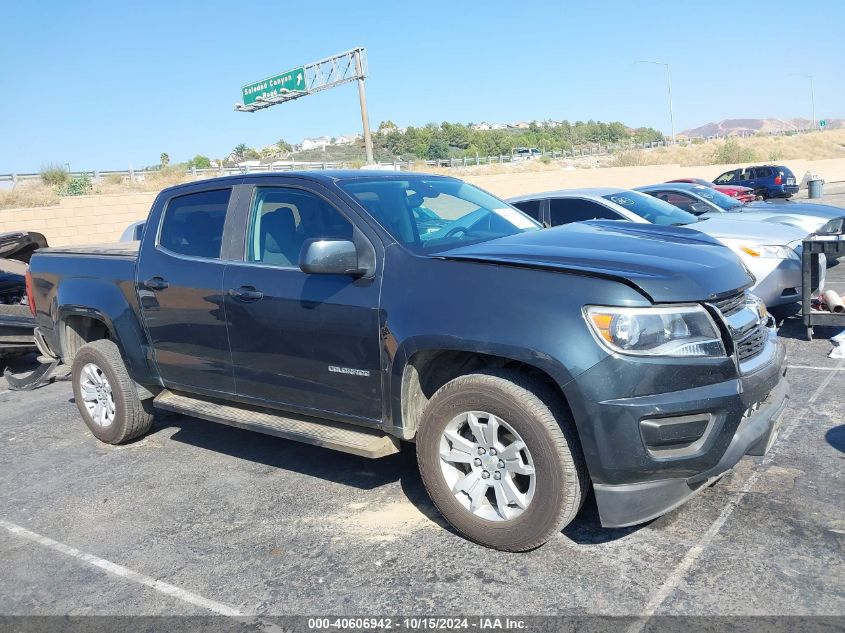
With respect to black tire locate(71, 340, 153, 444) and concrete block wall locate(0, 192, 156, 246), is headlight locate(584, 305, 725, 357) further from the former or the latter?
concrete block wall locate(0, 192, 156, 246)

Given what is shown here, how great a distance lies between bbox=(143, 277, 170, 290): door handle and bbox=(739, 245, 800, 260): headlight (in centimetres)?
565

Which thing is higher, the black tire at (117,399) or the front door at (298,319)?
the front door at (298,319)

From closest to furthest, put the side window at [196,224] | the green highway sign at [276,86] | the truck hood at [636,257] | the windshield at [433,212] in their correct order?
1. the truck hood at [636,257]
2. the windshield at [433,212]
3. the side window at [196,224]
4. the green highway sign at [276,86]

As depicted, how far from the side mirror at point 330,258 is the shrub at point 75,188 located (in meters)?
29.2

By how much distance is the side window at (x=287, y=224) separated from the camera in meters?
4.30

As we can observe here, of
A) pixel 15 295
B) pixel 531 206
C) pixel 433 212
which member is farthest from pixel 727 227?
pixel 15 295

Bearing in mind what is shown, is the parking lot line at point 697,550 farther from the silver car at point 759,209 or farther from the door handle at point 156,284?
the silver car at point 759,209

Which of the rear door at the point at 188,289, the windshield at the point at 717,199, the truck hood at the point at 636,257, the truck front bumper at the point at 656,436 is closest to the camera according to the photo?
the truck front bumper at the point at 656,436

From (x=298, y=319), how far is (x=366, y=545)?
1.28 meters

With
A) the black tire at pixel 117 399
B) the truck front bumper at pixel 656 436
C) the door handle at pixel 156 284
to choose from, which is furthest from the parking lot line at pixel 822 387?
the black tire at pixel 117 399

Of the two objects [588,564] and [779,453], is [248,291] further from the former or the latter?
[779,453]

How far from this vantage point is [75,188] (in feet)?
101

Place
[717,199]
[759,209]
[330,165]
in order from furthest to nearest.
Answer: [330,165], [717,199], [759,209]

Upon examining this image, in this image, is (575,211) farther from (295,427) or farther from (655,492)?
(655,492)
